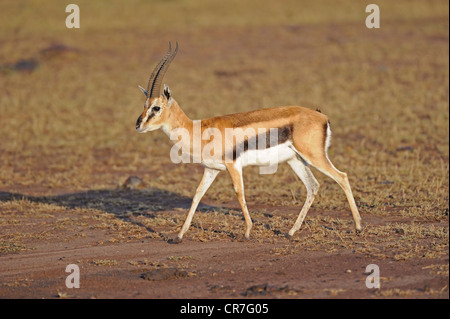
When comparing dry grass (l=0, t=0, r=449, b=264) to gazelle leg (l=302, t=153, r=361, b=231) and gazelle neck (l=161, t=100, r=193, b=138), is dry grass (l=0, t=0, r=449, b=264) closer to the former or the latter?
gazelle leg (l=302, t=153, r=361, b=231)

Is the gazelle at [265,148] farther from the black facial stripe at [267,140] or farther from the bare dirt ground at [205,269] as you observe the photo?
the bare dirt ground at [205,269]

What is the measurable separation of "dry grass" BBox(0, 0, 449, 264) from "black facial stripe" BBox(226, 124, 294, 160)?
119 centimetres

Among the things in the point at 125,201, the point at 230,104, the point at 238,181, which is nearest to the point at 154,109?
the point at 238,181

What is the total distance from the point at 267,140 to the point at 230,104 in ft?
40.2

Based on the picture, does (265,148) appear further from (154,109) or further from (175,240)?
(175,240)

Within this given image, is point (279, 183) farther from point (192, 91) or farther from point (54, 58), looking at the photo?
point (54, 58)

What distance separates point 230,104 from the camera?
2052 centimetres

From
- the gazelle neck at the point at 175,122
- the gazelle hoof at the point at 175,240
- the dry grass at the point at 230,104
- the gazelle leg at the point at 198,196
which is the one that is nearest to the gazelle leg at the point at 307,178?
the dry grass at the point at 230,104

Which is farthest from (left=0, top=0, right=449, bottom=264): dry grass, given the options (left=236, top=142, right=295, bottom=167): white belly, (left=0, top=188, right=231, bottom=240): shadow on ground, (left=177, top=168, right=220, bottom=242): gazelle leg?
(left=236, top=142, right=295, bottom=167): white belly

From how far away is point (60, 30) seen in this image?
110 feet

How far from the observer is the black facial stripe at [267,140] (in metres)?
8.36

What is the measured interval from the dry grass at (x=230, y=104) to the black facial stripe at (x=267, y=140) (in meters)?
1.19

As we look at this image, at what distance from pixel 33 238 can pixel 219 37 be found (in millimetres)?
23473

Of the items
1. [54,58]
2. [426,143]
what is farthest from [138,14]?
[426,143]
